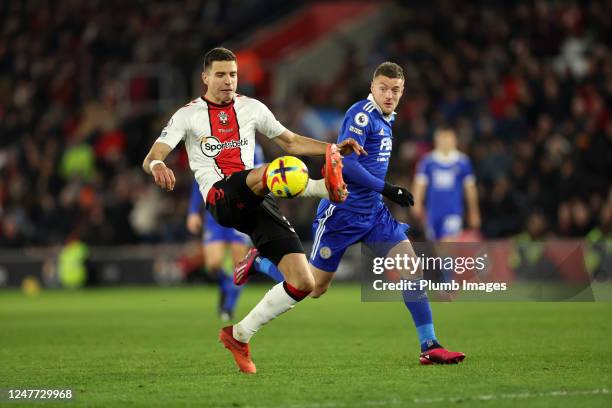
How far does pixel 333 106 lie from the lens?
2356cm

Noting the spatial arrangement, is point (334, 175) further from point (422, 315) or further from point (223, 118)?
point (422, 315)

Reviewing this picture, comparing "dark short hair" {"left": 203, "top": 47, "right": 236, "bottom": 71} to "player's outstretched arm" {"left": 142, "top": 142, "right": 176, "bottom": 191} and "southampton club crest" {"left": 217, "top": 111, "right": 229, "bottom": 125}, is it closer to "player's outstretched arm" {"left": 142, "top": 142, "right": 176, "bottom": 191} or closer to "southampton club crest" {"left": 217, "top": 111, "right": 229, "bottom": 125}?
"southampton club crest" {"left": 217, "top": 111, "right": 229, "bottom": 125}

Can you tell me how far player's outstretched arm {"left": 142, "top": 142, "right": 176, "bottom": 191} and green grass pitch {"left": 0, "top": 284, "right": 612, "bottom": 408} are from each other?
1315mm

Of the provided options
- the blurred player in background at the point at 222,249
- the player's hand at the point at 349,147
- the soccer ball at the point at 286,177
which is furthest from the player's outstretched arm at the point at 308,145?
the blurred player in background at the point at 222,249

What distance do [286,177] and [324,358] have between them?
83.7 inches

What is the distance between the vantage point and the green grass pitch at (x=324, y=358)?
668 cm

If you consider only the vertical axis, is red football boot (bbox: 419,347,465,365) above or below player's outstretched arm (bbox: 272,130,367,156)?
below

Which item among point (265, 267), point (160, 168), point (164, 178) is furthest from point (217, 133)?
point (265, 267)

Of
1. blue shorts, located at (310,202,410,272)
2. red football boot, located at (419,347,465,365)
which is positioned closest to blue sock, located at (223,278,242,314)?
blue shorts, located at (310,202,410,272)

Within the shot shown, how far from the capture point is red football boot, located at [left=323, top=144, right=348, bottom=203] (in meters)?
7.55

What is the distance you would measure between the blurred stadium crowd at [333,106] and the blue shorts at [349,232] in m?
10.2

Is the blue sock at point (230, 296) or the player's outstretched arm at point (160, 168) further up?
the player's outstretched arm at point (160, 168)

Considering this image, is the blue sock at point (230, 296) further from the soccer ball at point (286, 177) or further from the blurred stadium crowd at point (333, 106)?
the blurred stadium crowd at point (333, 106)

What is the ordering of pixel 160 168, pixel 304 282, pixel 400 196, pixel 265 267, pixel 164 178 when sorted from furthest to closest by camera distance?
1. pixel 265 267
2. pixel 400 196
3. pixel 304 282
4. pixel 160 168
5. pixel 164 178
